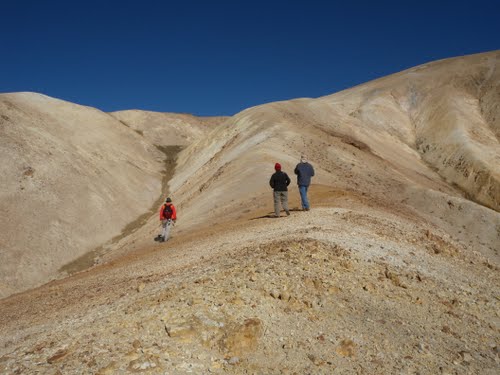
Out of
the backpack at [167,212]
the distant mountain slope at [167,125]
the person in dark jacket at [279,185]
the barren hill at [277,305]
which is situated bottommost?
the barren hill at [277,305]

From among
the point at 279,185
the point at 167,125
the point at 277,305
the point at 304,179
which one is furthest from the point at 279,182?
the point at 167,125

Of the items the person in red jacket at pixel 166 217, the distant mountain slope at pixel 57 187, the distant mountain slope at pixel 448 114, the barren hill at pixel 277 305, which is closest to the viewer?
the barren hill at pixel 277 305

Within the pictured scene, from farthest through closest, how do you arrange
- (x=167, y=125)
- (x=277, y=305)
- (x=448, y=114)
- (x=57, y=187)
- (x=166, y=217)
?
(x=167, y=125), (x=448, y=114), (x=57, y=187), (x=166, y=217), (x=277, y=305)

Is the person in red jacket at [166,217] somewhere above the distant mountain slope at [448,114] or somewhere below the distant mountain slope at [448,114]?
below

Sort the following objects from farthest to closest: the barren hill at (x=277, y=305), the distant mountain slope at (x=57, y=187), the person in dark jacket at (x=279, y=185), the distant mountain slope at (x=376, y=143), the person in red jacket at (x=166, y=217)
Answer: the distant mountain slope at (x=376, y=143) < the distant mountain slope at (x=57, y=187) < the person in red jacket at (x=166, y=217) < the person in dark jacket at (x=279, y=185) < the barren hill at (x=277, y=305)

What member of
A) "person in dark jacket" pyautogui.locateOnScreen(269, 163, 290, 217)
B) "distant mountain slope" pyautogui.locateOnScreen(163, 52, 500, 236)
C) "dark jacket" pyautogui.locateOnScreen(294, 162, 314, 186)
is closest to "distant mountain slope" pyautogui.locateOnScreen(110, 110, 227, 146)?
"distant mountain slope" pyautogui.locateOnScreen(163, 52, 500, 236)

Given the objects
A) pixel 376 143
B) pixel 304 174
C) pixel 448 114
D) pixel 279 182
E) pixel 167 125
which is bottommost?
pixel 279 182

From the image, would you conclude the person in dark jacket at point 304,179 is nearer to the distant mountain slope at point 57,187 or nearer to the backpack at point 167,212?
the backpack at point 167,212

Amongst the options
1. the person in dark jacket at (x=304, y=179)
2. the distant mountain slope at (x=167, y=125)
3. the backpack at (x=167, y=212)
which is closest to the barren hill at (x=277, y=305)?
the person in dark jacket at (x=304, y=179)

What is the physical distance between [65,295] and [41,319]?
2.12 m

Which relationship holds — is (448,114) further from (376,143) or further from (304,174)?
(304,174)

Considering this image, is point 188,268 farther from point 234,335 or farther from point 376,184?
point 376,184

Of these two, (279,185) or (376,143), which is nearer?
(279,185)

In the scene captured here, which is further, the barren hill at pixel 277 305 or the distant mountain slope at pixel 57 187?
the distant mountain slope at pixel 57 187
